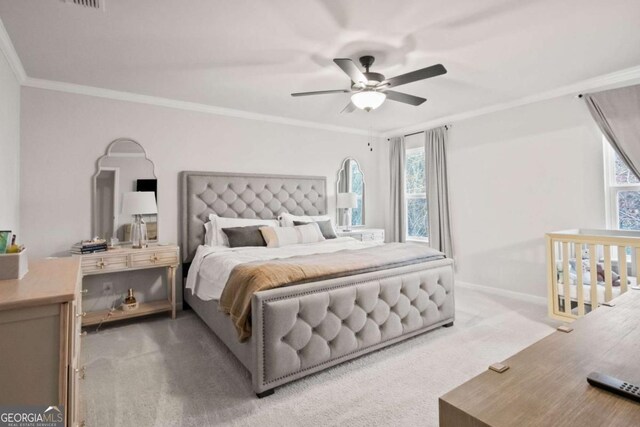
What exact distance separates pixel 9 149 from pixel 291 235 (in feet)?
8.86

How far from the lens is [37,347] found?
1.20 metres

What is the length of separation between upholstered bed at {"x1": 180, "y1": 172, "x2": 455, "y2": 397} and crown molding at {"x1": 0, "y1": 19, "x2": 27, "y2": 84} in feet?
5.52

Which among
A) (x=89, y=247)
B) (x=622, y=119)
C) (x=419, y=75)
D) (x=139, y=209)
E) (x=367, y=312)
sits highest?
(x=419, y=75)

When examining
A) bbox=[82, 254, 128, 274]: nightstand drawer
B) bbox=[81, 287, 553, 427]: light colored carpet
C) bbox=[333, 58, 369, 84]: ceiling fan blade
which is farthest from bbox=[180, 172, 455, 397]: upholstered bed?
bbox=[333, 58, 369, 84]: ceiling fan blade

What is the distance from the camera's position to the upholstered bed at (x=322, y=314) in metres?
2.05

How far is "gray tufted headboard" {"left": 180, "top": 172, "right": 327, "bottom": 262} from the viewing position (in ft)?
12.7

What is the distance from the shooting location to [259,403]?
2000 mm

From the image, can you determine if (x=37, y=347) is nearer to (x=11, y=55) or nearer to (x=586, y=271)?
(x=11, y=55)

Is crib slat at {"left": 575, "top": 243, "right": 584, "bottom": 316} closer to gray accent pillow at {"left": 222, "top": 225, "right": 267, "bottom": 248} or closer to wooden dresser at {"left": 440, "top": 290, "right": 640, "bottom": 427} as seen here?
wooden dresser at {"left": 440, "top": 290, "right": 640, "bottom": 427}

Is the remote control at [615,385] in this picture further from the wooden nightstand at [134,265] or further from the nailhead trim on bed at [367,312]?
the wooden nightstand at [134,265]

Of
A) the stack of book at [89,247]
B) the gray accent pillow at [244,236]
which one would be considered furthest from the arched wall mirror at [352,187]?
the stack of book at [89,247]

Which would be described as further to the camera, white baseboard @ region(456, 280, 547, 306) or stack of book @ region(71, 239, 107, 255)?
white baseboard @ region(456, 280, 547, 306)

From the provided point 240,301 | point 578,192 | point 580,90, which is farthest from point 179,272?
point 580,90

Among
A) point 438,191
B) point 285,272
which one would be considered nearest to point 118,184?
point 285,272
